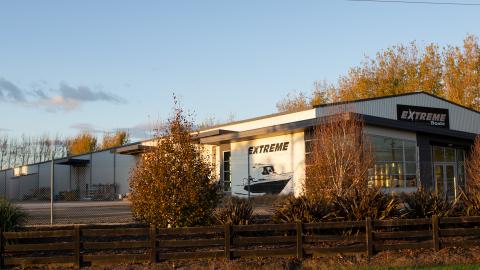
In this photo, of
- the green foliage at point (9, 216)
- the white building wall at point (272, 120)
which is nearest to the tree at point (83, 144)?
the white building wall at point (272, 120)

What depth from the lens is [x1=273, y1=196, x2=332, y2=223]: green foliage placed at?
1291 centimetres

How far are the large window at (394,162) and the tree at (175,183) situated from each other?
50.3 ft

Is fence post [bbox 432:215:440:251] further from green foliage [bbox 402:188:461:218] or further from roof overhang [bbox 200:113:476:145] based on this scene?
roof overhang [bbox 200:113:476:145]

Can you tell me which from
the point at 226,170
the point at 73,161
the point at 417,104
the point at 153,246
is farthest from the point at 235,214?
the point at 73,161

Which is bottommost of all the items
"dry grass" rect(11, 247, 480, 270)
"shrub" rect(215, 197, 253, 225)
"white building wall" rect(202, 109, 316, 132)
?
"dry grass" rect(11, 247, 480, 270)

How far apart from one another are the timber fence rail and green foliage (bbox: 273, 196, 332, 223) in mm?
535

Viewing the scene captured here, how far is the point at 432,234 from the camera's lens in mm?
12047

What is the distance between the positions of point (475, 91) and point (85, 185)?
119 feet

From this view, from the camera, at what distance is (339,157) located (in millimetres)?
20328

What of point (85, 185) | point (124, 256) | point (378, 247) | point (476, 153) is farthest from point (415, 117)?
point (85, 185)

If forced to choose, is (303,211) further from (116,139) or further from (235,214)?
(116,139)

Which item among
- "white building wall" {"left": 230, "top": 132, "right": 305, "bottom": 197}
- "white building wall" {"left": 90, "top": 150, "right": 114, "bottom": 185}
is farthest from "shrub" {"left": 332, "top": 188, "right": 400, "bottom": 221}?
"white building wall" {"left": 90, "top": 150, "right": 114, "bottom": 185}

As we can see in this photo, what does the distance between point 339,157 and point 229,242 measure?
33.1 ft

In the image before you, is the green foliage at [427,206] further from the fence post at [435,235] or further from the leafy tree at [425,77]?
the leafy tree at [425,77]
